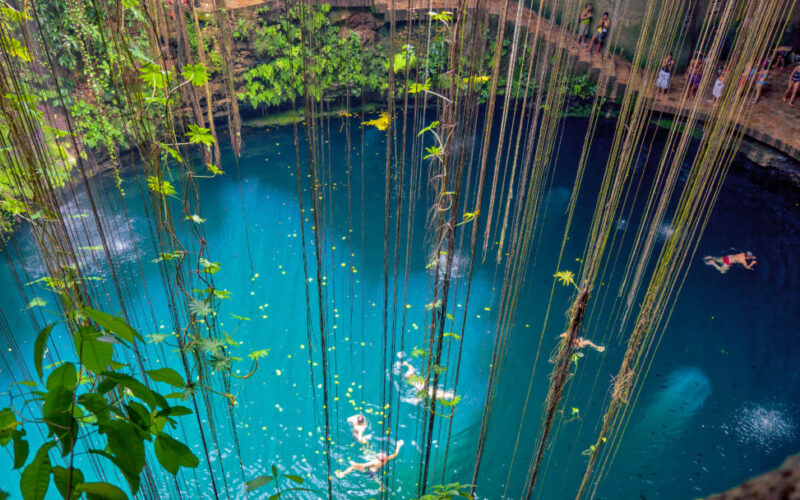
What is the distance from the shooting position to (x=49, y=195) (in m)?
1.80

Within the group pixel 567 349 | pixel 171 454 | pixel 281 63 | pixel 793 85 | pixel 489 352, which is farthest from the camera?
pixel 281 63

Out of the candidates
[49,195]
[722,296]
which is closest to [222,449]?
[49,195]

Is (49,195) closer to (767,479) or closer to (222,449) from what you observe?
(767,479)

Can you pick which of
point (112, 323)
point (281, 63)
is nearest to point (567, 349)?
point (112, 323)

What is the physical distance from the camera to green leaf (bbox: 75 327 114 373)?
1.92 ft

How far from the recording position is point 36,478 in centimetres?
56

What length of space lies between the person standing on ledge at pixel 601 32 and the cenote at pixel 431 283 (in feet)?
0.28

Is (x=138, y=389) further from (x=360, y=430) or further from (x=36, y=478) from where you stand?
(x=360, y=430)

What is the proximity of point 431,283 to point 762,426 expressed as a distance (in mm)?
3380

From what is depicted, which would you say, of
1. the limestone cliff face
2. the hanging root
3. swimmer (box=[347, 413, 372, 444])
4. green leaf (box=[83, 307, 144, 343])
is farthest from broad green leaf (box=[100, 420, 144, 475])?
swimmer (box=[347, 413, 372, 444])

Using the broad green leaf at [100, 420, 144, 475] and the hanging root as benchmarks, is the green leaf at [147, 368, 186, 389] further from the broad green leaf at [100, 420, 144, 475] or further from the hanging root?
the hanging root

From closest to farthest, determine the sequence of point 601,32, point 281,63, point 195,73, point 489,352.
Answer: point 195,73
point 489,352
point 601,32
point 281,63

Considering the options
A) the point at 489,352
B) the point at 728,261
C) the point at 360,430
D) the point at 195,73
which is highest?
the point at 195,73

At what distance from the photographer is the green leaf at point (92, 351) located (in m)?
0.58
